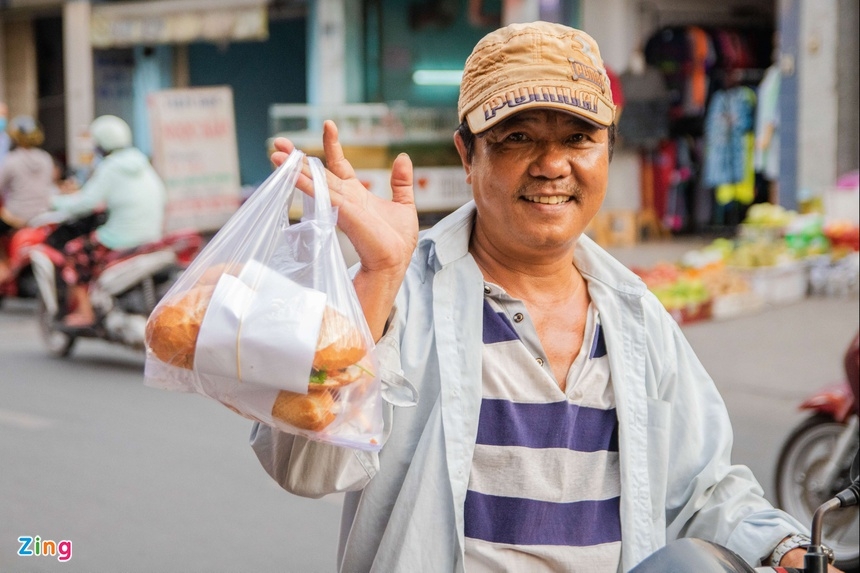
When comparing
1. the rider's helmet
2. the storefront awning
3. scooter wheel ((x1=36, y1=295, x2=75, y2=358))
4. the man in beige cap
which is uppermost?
the storefront awning

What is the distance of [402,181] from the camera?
182 cm

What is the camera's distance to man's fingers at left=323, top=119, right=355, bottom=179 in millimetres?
1751

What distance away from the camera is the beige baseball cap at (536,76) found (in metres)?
1.80

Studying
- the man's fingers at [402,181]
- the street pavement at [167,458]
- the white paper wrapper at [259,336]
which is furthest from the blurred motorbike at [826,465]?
the white paper wrapper at [259,336]

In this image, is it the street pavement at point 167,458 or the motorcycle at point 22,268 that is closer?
the street pavement at point 167,458

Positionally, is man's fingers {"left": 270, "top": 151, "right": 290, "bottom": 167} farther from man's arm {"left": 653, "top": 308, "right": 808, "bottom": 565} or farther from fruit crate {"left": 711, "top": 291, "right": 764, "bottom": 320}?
fruit crate {"left": 711, "top": 291, "right": 764, "bottom": 320}

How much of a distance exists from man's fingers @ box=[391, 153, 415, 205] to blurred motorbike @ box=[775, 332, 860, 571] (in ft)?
9.82

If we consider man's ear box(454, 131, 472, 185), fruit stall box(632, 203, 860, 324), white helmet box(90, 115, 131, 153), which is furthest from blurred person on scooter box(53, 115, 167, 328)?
man's ear box(454, 131, 472, 185)

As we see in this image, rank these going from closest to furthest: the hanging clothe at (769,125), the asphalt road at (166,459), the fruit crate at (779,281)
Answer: the asphalt road at (166,459), the fruit crate at (779,281), the hanging clothe at (769,125)

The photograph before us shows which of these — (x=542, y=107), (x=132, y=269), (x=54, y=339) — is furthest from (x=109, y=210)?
(x=542, y=107)

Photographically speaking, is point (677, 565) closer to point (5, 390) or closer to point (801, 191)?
point (5, 390)

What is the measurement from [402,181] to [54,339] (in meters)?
7.98

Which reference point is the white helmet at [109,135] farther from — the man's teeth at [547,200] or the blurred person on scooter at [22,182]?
the man's teeth at [547,200]

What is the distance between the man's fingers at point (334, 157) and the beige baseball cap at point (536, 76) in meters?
0.25
